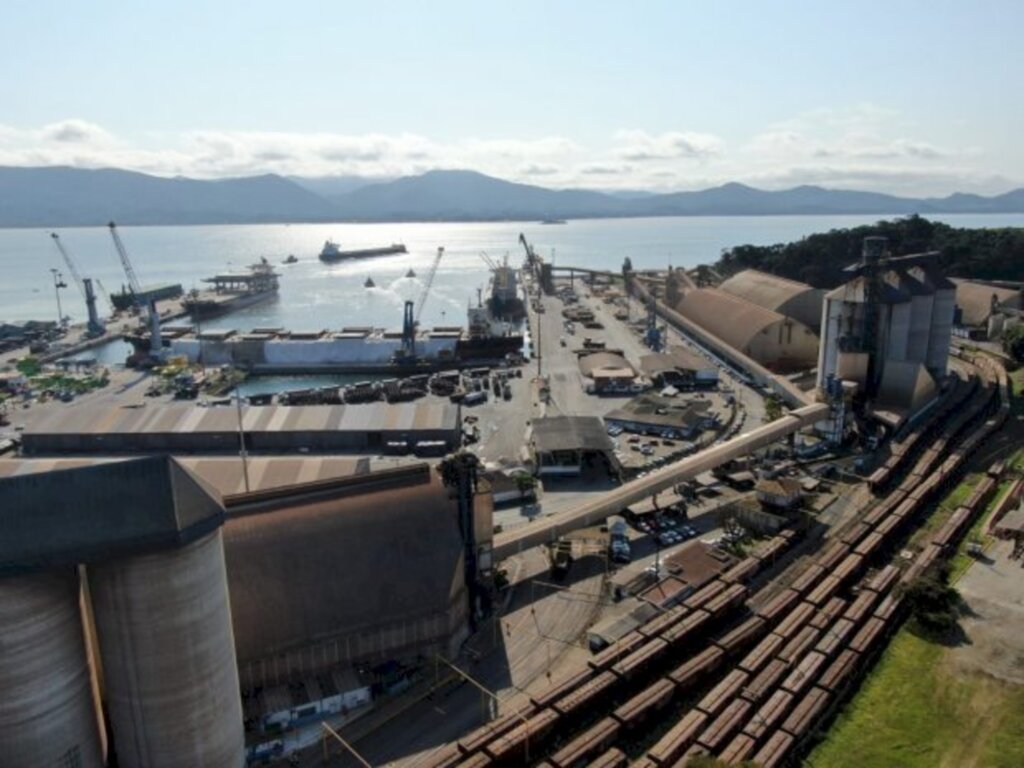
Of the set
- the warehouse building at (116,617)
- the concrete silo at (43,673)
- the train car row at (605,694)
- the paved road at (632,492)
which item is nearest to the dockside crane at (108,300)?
the paved road at (632,492)

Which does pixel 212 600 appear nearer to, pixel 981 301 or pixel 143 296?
pixel 981 301

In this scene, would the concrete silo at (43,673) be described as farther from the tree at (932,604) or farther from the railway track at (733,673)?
the tree at (932,604)

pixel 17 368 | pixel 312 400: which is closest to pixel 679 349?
pixel 312 400

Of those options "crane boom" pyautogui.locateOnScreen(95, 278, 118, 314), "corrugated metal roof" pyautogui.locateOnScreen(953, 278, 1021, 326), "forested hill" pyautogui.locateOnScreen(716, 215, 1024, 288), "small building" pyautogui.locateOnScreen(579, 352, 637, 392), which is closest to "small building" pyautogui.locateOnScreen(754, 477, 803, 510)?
"small building" pyautogui.locateOnScreen(579, 352, 637, 392)

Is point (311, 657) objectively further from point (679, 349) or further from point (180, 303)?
point (180, 303)

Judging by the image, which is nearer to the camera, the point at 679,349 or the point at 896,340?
the point at 896,340
